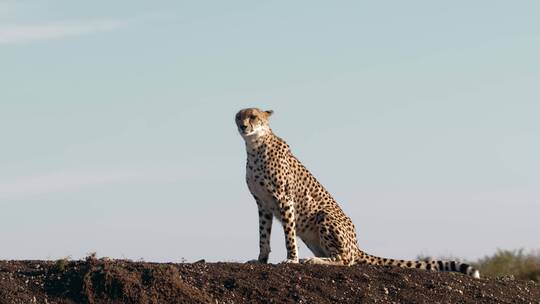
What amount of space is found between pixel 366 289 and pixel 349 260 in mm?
1454

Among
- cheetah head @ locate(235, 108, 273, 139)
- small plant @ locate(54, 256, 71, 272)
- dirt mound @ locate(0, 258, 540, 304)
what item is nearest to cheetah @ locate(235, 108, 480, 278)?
cheetah head @ locate(235, 108, 273, 139)

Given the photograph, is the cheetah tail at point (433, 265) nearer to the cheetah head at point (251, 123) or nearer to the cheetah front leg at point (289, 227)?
the cheetah front leg at point (289, 227)

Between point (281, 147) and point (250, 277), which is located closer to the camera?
point (250, 277)

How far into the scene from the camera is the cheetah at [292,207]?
42.4ft

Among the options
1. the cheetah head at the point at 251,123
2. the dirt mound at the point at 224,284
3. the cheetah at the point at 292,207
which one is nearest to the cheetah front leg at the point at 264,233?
the cheetah at the point at 292,207

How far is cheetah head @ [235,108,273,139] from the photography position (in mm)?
12953

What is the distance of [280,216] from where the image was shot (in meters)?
12.9

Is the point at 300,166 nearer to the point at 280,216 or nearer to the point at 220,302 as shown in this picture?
the point at 280,216

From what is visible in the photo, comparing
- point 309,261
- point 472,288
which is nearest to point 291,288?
point 309,261

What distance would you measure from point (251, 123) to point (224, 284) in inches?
85.8

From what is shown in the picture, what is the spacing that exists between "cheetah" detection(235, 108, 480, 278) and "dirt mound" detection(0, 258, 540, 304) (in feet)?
2.24

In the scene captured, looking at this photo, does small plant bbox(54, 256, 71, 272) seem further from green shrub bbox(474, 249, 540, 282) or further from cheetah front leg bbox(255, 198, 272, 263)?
green shrub bbox(474, 249, 540, 282)

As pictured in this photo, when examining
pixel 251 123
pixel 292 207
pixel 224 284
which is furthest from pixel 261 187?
pixel 224 284

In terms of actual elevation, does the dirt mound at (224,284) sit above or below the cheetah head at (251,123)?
below
